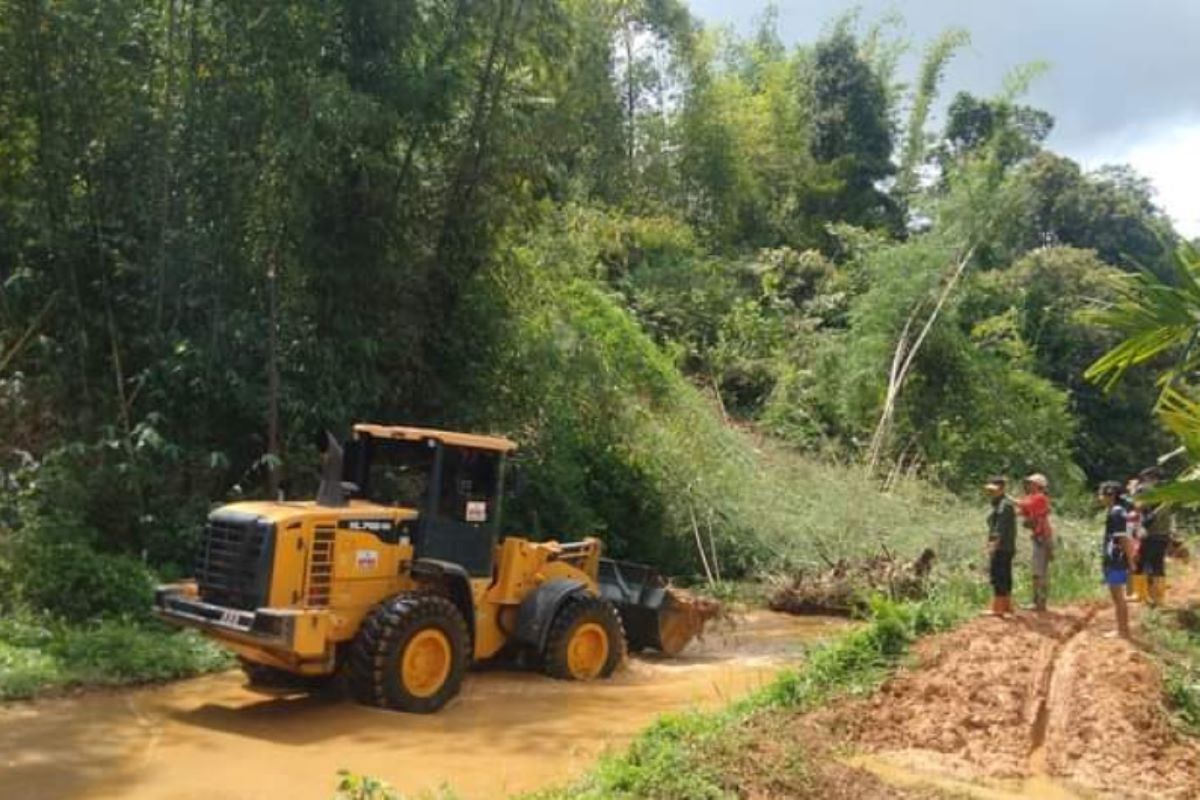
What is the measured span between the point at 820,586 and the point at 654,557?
2.66 m

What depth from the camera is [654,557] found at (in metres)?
18.1

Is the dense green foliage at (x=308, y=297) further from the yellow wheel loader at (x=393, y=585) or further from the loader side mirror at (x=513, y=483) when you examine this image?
the loader side mirror at (x=513, y=483)

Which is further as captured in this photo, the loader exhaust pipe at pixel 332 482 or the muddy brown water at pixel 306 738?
the loader exhaust pipe at pixel 332 482

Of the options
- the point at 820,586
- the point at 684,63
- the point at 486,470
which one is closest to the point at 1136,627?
the point at 820,586

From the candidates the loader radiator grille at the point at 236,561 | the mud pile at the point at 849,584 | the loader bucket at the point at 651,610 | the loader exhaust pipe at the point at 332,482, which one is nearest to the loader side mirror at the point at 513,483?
the loader exhaust pipe at the point at 332,482

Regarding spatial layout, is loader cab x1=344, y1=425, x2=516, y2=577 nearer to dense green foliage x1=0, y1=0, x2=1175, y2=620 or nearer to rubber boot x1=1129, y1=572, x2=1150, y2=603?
dense green foliage x1=0, y1=0, x2=1175, y2=620

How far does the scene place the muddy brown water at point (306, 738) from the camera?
7.62 meters

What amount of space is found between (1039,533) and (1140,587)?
3.04m

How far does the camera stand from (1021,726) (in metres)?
8.05

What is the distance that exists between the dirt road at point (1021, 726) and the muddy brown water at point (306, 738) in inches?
71.6

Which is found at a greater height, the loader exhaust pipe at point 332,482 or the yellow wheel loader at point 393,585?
the loader exhaust pipe at point 332,482

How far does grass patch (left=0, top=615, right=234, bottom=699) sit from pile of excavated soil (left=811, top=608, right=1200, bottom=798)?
5618mm

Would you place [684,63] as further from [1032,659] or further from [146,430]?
[1032,659]

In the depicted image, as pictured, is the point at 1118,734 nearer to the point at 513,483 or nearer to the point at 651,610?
the point at 513,483
